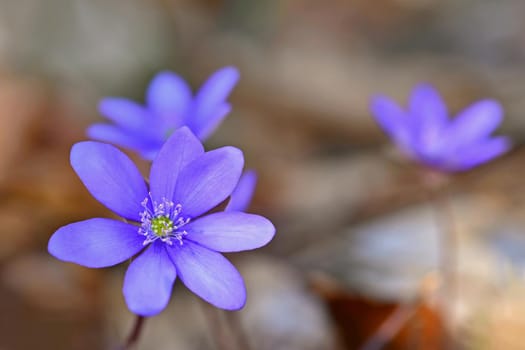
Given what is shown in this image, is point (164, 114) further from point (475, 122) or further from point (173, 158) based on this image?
point (475, 122)

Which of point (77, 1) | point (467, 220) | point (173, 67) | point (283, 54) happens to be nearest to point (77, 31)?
point (77, 1)

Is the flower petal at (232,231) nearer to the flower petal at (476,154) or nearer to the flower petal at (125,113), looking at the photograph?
the flower petal at (125,113)

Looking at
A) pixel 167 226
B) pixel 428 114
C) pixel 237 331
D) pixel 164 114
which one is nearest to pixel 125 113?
pixel 164 114

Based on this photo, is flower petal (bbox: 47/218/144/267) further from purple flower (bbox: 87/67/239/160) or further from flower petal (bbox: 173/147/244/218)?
purple flower (bbox: 87/67/239/160)

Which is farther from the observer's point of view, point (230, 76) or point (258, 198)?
point (258, 198)

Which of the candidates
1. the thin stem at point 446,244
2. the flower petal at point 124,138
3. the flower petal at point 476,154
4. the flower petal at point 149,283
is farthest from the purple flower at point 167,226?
the thin stem at point 446,244

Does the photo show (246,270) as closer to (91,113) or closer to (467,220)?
(467,220)
